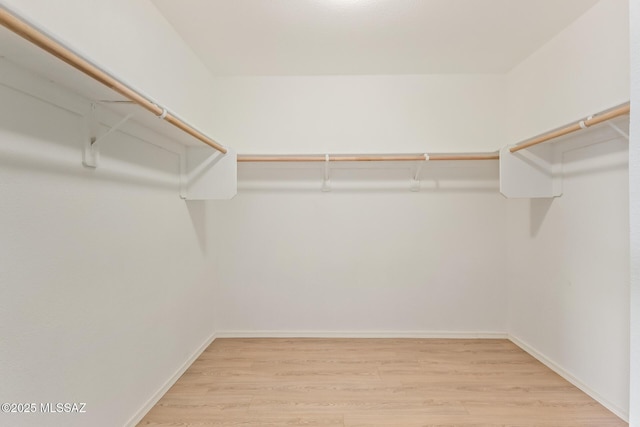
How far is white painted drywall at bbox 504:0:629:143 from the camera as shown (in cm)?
180

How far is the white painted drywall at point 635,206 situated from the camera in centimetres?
49

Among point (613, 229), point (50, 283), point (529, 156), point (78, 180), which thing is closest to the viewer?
point (50, 283)

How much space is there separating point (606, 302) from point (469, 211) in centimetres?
117

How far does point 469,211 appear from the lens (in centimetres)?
288

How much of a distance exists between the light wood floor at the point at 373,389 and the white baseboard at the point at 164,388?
4 centimetres

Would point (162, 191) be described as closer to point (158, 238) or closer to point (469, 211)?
point (158, 238)

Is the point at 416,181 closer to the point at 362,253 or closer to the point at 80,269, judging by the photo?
the point at 362,253

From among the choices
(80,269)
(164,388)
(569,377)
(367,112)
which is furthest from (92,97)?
(569,377)

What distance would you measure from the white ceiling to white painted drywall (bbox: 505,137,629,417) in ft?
2.95

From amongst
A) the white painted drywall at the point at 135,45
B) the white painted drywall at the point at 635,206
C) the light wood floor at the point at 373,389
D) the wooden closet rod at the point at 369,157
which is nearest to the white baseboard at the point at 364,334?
the light wood floor at the point at 373,389

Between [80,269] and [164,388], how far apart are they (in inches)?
41.0

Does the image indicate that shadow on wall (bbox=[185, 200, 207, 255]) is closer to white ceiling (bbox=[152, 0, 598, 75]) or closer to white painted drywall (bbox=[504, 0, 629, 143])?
white ceiling (bbox=[152, 0, 598, 75])

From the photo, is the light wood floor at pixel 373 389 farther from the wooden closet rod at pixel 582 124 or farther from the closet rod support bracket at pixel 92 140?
the wooden closet rod at pixel 582 124

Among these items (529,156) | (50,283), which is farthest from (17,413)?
(529,156)
